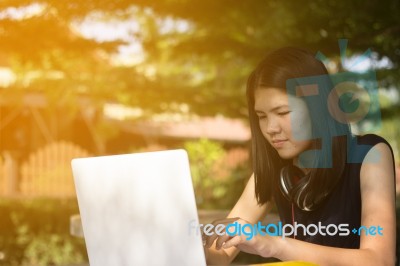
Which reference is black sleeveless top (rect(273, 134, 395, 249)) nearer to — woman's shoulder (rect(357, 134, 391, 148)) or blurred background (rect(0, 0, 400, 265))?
woman's shoulder (rect(357, 134, 391, 148))

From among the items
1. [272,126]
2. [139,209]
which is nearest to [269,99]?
[272,126]

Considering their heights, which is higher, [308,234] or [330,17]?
[330,17]

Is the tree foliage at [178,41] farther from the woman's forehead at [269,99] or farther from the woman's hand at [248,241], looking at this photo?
the woman's hand at [248,241]

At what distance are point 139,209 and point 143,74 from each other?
3.25 metres

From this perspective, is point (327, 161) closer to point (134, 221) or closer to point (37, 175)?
point (134, 221)

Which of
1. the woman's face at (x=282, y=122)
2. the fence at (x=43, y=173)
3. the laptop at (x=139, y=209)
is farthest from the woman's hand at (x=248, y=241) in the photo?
the fence at (x=43, y=173)

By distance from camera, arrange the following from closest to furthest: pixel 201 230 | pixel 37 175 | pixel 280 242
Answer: pixel 201 230 < pixel 280 242 < pixel 37 175

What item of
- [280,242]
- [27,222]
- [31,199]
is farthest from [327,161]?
[27,222]

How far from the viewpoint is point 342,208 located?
269cm

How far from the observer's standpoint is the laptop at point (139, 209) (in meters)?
1.66

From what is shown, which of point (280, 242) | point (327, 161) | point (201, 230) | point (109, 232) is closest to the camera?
point (201, 230)

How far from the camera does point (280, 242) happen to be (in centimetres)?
196

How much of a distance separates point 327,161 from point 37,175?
2862mm

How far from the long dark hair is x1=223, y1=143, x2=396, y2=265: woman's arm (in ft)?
0.68
